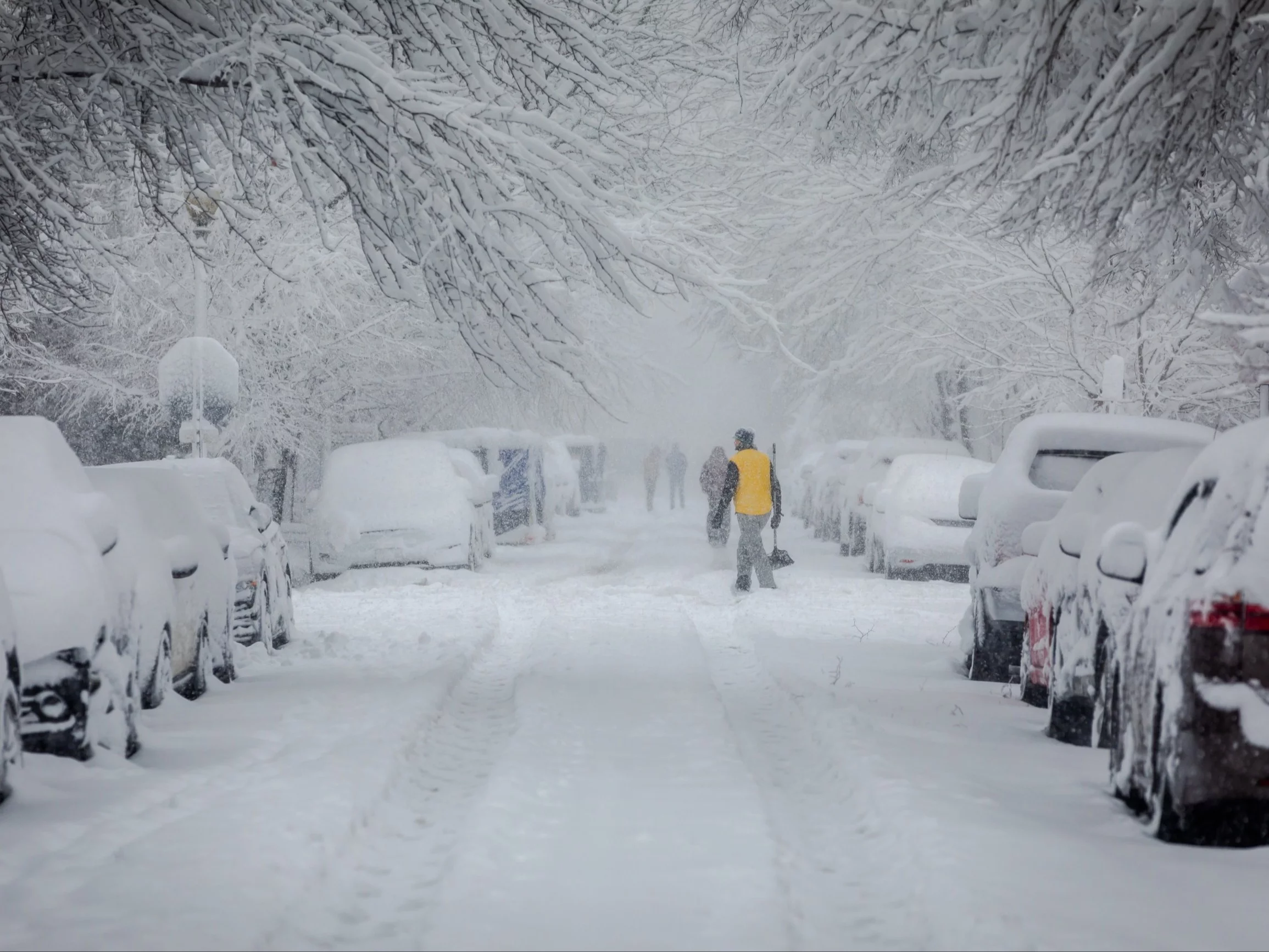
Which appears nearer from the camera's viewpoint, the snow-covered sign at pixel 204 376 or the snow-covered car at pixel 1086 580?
the snow-covered car at pixel 1086 580

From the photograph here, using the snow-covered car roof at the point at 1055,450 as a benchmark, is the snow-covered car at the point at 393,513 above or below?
below

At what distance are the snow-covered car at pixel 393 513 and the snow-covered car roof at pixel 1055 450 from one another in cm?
928

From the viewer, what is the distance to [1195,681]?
505cm

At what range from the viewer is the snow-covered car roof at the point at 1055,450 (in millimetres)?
10305

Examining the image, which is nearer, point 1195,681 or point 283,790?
point 1195,681

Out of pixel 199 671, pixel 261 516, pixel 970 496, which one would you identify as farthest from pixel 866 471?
pixel 199 671

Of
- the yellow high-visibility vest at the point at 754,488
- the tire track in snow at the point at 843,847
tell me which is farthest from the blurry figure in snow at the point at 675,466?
the tire track in snow at the point at 843,847

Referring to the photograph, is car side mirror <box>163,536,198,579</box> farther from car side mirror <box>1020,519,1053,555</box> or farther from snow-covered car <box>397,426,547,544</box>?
snow-covered car <box>397,426,547,544</box>

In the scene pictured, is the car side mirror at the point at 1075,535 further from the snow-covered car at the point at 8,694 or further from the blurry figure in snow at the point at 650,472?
the blurry figure in snow at the point at 650,472

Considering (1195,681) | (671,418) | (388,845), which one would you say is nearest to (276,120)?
(388,845)

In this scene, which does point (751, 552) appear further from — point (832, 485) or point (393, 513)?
point (832, 485)

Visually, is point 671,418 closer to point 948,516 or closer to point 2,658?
point 948,516

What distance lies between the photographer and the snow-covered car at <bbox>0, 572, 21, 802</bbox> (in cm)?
547

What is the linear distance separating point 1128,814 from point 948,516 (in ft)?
41.4
